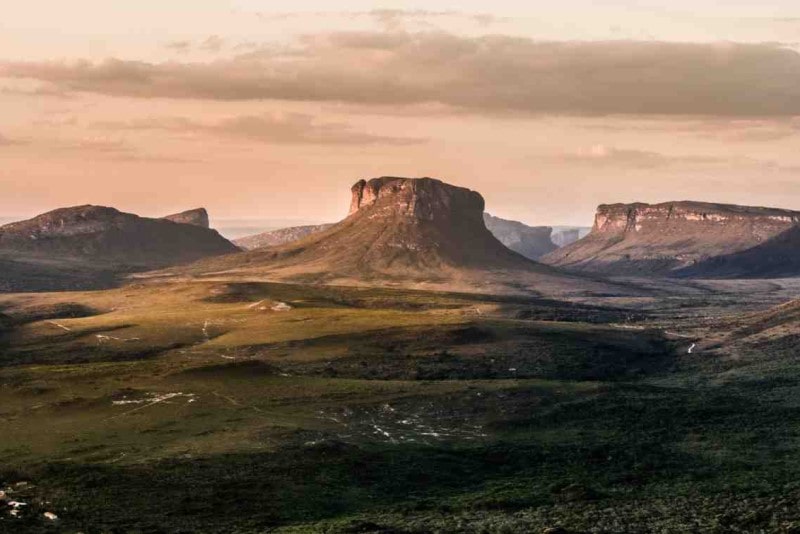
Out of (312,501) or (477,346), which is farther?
(477,346)

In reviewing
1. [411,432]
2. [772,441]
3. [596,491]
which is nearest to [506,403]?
[411,432]

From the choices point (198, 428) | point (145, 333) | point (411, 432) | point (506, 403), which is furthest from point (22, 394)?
point (145, 333)

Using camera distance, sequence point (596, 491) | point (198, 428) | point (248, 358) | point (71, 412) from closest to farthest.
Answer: point (596, 491) < point (198, 428) < point (71, 412) < point (248, 358)

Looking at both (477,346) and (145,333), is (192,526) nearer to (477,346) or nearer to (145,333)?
(477,346)

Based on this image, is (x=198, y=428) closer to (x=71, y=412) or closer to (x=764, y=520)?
(x=71, y=412)

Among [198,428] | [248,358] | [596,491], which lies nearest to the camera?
[596,491]

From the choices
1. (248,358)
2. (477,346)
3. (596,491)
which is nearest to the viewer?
(596,491)
